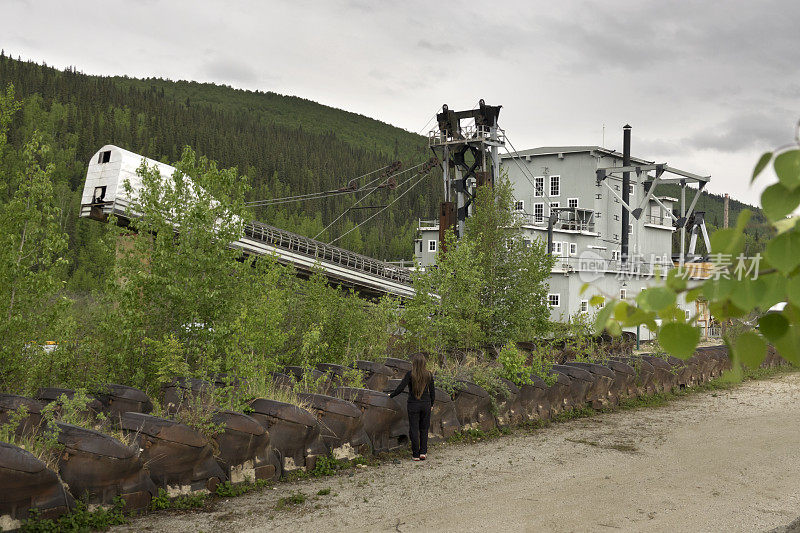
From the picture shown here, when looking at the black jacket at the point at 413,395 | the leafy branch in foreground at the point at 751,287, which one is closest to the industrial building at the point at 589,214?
the black jacket at the point at 413,395

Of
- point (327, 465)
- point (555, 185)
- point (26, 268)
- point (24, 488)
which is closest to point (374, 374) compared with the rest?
point (327, 465)

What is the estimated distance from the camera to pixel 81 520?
21.5 feet

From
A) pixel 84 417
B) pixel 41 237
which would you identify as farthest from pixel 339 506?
pixel 41 237

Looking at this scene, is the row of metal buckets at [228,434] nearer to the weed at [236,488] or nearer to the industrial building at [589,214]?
the weed at [236,488]

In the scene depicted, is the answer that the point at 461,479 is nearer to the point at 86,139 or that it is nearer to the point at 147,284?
the point at 147,284

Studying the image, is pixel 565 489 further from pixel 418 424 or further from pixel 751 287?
pixel 751 287

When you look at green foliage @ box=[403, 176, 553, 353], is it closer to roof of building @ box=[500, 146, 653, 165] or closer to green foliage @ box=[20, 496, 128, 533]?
green foliage @ box=[20, 496, 128, 533]

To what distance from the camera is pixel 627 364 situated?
16.3m

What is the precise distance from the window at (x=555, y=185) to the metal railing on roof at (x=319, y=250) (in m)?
20.7

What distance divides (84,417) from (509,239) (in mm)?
12944

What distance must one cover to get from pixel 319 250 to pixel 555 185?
87.7ft

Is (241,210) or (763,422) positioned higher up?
(241,210)

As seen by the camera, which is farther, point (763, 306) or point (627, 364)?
Result: point (627, 364)

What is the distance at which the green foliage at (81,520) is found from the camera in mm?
6223
